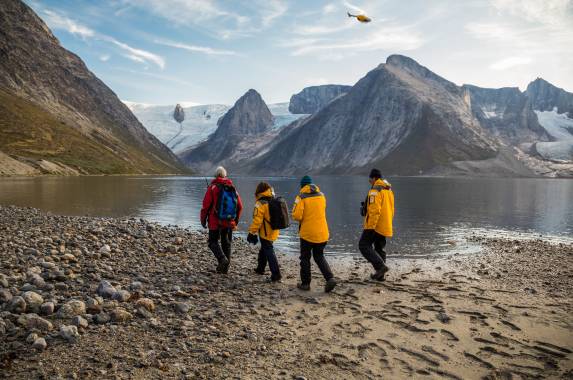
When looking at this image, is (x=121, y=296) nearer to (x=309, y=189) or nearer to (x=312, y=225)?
(x=312, y=225)

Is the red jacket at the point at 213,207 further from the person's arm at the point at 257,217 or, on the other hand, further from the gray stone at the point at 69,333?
the gray stone at the point at 69,333

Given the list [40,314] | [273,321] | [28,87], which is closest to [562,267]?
[273,321]

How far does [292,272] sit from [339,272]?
1944 mm

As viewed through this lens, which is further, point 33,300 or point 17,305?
point 33,300

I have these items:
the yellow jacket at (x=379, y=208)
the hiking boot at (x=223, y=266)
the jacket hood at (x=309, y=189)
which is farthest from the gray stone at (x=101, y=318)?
the yellow jacket at (x=379, y=208)

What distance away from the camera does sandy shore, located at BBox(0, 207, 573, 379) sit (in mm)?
7297

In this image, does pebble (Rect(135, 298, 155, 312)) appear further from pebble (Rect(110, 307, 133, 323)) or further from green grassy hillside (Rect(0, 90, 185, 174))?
green grassy hillside (Rect(0, 90, 185, 174))

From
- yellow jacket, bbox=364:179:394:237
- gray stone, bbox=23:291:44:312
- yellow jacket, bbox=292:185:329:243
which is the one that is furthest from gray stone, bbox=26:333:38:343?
yellow jacket, bbox=364:179:394:237

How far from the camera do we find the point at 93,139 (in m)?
187

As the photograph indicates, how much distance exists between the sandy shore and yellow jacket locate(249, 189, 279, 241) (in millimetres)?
1597

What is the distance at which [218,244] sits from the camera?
13945 mm

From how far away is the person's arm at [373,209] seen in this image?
13742 millimetres

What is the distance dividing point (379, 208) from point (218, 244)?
5.45 metres

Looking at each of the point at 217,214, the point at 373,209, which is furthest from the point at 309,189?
the point at 217,214
